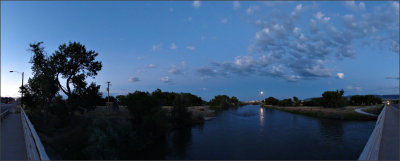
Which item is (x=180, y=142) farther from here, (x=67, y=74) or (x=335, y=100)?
(x=335, y=100)

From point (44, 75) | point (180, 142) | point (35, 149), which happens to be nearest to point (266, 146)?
point (180, 142)

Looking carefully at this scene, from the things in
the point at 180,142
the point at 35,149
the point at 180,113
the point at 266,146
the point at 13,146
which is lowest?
the point at 266,146

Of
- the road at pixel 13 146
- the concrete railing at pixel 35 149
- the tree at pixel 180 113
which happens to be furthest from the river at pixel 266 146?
the concrete railing at pixel 35 149

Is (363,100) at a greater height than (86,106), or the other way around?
(86,106)

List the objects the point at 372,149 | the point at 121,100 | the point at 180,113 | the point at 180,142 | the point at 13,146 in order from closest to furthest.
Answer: the point at 372,149
the point at 13,146
the point at 180,142
the point at 180,113
the point at 121,100

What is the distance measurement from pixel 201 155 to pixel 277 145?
12.3 meters

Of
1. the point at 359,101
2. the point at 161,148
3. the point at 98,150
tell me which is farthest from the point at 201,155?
the point at 359,101

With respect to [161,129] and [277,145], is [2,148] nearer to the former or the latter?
[161,129]

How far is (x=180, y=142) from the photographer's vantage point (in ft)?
107

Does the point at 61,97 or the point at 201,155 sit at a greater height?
the point at 61,97

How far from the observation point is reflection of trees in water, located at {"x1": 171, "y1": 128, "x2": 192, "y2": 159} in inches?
1061

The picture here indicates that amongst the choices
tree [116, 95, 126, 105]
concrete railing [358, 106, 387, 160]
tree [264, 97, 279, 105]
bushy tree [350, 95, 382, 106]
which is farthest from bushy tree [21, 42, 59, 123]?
tree [264, 97, 279, 105]

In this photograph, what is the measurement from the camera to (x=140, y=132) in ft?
97.6

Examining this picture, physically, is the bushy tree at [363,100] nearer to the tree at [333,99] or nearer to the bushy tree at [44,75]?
the tree at [333,99]
